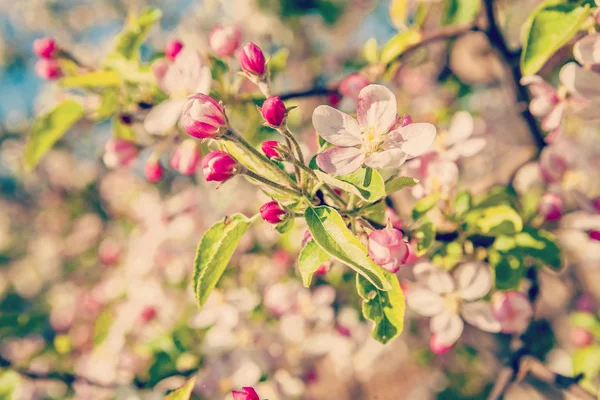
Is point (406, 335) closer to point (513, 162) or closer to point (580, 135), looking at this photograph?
point (513, 162)

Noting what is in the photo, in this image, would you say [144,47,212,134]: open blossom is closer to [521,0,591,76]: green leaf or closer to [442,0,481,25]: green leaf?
[521,0,591,76]: green leaf

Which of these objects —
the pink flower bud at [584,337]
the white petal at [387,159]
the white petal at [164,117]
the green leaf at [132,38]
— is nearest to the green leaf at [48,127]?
the green leaf at [132,38]

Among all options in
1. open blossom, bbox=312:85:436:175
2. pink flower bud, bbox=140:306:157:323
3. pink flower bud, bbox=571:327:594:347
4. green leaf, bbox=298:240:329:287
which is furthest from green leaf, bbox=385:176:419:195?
pink flower bud, bbox=571:327:594:347

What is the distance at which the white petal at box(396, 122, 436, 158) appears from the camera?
0.74 metres

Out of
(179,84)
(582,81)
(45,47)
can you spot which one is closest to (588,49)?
(582,81)

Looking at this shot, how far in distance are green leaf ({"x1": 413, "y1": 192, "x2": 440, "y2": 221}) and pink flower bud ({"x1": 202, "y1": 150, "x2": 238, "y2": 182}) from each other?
1.33 ft

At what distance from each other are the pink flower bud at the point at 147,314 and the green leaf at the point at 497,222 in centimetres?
118

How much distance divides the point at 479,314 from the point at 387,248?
1.55ft

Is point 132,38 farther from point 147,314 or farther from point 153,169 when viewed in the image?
point 147,314

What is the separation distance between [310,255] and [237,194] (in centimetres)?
225

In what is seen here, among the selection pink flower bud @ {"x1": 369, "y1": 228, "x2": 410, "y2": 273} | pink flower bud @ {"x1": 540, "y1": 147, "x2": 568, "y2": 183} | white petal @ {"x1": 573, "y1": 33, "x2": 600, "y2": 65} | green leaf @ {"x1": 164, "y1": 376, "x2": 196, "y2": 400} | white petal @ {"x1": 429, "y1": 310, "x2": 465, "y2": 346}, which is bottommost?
green leaf @ {"x1": 164, "y1": 376, "x2": 196, "y2": 400}

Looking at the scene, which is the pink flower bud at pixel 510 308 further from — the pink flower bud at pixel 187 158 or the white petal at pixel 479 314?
the pink flower bud at pixel 187 158

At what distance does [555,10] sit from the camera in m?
0.90

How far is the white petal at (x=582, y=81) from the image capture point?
0.87 metres
